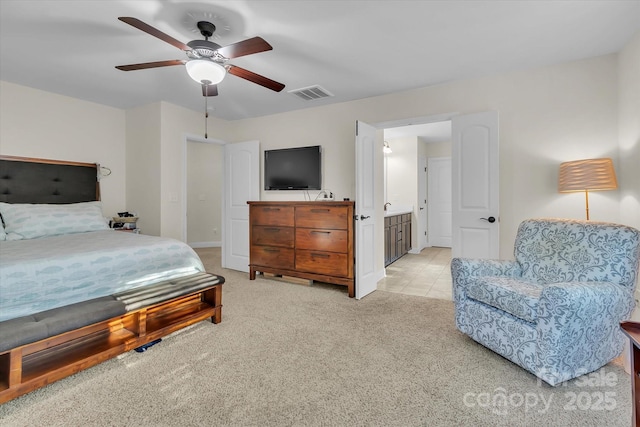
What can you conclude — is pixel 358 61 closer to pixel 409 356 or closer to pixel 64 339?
pixel 409 356

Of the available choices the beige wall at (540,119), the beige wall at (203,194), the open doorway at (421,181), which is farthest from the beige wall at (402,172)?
the beige wall at (203,194)

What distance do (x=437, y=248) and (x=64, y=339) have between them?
659 cm

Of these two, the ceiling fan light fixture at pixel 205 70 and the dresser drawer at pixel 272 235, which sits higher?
the ceiling fan light fixture at pixel 205 70

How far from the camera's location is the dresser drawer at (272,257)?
3871 millimetres

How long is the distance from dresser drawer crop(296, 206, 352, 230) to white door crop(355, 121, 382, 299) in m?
0.20

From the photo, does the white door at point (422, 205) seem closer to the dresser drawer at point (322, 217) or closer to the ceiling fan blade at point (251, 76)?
the dresser drawer at point (322, 217)

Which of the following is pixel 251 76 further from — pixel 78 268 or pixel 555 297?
pixel 555 297

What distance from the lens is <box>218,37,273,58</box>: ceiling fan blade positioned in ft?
6.22

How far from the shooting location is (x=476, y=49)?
2598mm

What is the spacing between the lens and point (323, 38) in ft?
7.94

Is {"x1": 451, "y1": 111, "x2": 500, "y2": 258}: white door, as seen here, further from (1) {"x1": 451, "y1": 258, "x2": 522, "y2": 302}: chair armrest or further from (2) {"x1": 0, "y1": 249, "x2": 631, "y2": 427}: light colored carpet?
(2) {"x1": 0, "y1": 249, "x2": 631, "y2": 427}: light colored carpet

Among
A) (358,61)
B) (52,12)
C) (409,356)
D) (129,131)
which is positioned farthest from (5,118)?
(409,356)

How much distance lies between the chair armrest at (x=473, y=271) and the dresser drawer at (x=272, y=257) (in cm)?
208

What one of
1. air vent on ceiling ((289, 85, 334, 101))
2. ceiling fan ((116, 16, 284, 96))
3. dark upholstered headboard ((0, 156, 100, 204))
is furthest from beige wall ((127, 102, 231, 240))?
ceiling fan ((116, 16, 284, 96))
